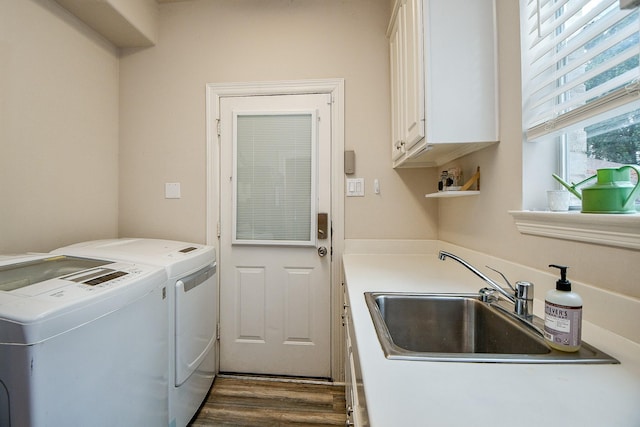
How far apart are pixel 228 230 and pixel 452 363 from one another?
172 centimetres

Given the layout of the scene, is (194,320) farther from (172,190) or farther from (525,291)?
(525,291)

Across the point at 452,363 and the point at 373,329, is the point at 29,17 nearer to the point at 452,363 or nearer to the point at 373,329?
the point at 373,329

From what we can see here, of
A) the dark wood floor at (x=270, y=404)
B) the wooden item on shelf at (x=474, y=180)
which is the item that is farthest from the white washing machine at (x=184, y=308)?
the wooden item on shelf at (x=474, y=180)

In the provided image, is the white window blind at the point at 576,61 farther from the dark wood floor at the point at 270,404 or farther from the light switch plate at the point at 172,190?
the light switch plate at the point at 172,190

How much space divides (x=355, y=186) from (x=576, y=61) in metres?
1.24

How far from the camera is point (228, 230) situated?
1989 mm

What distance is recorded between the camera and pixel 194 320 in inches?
60.1

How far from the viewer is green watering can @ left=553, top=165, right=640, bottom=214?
70 centimetres

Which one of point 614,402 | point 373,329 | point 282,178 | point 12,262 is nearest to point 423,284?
point 373,329

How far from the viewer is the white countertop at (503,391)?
425mm

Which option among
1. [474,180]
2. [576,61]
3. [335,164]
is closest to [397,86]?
[335,164]

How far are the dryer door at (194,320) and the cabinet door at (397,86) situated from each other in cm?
142

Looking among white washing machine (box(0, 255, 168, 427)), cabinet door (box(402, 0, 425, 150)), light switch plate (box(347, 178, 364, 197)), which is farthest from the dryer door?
cabinet door (box(402, 0, 425, 150))

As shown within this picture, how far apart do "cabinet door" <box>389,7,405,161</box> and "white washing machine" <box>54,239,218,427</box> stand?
4.52ft
